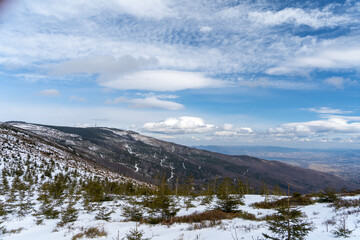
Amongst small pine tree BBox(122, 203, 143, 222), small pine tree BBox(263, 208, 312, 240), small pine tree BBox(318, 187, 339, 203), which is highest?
small pine tree BBox(263, 208, 312, 240)

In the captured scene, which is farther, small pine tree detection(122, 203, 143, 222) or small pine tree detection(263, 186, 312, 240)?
small pine tree detection(122, 203, 143, 222)

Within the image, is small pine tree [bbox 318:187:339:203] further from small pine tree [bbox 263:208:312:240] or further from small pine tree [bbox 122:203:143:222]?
small pine tree [bbox 122:203:143:222]

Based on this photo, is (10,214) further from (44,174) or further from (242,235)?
(44,174)

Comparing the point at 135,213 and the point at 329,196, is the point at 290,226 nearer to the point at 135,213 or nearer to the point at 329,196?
the point at 135,213

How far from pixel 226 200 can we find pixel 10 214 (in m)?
25.1

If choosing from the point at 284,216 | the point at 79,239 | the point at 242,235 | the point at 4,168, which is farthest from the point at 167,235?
the point at 4,168

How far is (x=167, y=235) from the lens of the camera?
11477 mm

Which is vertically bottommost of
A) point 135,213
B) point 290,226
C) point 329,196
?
point 135,213

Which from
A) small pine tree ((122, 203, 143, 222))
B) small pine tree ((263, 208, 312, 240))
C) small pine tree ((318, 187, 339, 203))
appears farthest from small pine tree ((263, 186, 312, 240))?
small pine tree ((318, 187, 339, 203))

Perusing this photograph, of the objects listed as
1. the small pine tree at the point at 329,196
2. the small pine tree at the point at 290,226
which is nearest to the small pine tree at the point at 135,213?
the small pine tree at the point at 290,226

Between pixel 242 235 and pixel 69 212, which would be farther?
pixel 69 212

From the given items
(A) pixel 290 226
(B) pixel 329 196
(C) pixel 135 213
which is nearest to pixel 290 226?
(A) pixel 290 226

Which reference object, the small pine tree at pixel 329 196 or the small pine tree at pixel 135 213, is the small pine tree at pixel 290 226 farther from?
the small pine tree at pixel 329 196

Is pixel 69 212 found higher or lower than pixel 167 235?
lower
